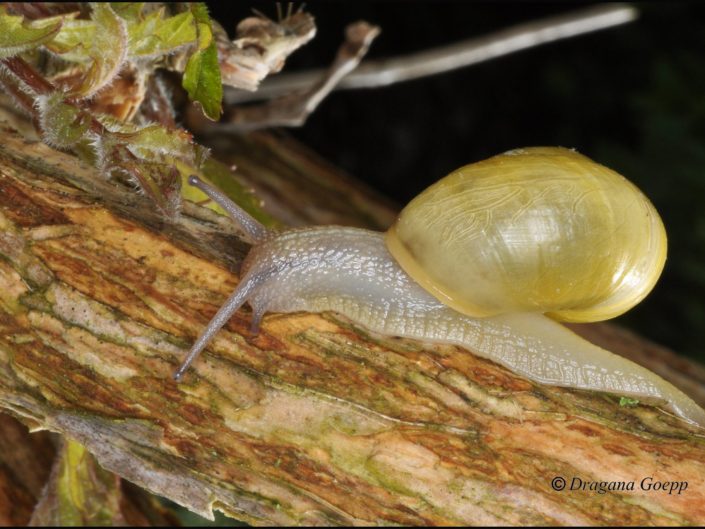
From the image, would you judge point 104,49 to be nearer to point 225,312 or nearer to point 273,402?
point 225,312

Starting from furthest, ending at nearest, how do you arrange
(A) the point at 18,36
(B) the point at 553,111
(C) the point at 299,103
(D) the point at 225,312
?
1. (B) the point at 553,111
2. (C) the point at 299,103
3. (D) the point at 225,312
4. (A) the point at 18,36

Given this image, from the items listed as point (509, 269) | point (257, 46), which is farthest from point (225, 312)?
point (257, 46)

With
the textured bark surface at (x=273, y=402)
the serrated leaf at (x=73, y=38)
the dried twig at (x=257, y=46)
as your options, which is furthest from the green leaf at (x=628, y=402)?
the serrated leaf at (x=73, y=38)

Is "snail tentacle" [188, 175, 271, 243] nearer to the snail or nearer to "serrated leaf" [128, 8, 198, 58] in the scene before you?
the snail

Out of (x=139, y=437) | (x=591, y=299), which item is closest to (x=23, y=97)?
(x=139, y=437)

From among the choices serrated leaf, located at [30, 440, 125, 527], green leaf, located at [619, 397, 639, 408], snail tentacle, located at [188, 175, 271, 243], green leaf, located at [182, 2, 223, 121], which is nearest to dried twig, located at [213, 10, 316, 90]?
green leaf, located at [182, 2, 223, 121]

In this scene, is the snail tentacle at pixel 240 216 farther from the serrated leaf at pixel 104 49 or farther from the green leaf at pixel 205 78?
the serrated leaf at pixel 104 49
